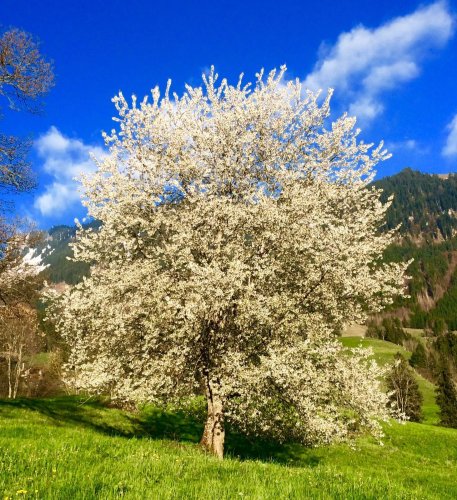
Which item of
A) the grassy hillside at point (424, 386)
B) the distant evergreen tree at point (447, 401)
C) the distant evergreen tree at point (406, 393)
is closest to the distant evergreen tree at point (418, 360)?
the grassy hillside at point (424, 386)

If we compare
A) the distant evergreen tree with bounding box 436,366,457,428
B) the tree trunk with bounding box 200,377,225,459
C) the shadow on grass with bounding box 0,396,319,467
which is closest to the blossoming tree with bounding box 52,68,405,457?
the tree trunk with bounding box 200,377,225,459

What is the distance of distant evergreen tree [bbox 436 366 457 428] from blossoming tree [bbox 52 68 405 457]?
80.2 meters

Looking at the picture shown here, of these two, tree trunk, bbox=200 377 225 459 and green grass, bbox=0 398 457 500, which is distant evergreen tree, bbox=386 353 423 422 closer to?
tree trunk, bbox=200 377 225 459

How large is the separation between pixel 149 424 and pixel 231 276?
18.0 m

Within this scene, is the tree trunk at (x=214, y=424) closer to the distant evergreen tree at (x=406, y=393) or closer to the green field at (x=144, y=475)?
the green field at (x=144, y=475)

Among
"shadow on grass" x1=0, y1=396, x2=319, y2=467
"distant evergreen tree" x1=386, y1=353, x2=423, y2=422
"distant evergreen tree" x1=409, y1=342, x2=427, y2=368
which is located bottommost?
"shadow on grass" x1=0, y1=396, x2=319, y2=467

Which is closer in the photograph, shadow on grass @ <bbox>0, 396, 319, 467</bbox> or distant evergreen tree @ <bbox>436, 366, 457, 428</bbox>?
shadow on grass @ <bbox>0, 396, 319, 467</bbox>

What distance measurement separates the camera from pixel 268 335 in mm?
17141

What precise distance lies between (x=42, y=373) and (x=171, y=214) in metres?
71.5

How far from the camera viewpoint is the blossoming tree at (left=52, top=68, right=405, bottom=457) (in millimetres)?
16250

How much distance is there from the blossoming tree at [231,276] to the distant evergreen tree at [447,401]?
80.2 m

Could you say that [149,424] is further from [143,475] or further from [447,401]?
[447,401]

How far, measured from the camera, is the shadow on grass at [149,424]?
25.0 m

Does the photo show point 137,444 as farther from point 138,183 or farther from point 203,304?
point 138,183
